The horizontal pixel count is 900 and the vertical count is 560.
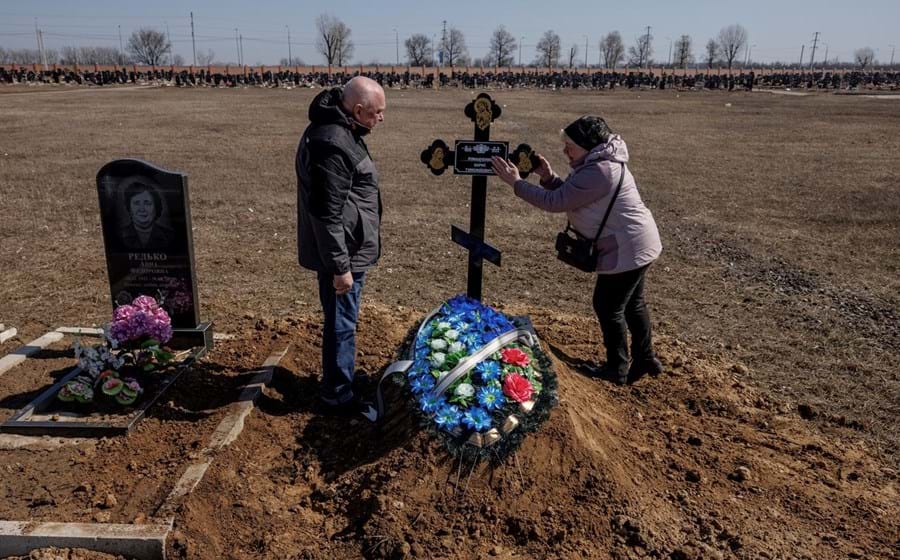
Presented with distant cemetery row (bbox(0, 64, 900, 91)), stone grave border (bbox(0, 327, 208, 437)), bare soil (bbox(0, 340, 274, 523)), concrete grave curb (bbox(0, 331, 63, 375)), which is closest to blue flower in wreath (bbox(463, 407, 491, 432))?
bare soil (bbox(0, 340, 274, 523))

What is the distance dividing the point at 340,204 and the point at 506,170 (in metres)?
1.08

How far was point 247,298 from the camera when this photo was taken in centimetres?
627

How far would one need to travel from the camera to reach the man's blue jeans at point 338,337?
12.4ft

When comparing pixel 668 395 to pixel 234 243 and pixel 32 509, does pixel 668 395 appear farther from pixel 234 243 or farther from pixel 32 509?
pixel 234 243

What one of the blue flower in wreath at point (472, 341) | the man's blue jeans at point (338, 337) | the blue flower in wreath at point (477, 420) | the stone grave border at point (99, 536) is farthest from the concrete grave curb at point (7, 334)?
the blue flower in wreath at point (477, 420)

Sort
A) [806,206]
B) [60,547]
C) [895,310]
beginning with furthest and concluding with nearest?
[806,206]
[895,310]
[60,547]

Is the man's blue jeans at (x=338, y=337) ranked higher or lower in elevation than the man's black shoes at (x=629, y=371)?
higher

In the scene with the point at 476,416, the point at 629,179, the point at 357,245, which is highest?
the point at 629,179

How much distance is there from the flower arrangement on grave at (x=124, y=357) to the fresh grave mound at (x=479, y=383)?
5.36ft

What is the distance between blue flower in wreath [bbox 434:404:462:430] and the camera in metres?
3.18

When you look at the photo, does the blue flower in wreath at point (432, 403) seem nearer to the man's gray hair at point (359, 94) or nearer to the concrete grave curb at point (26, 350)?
the man's gray hair at point (359, 94)

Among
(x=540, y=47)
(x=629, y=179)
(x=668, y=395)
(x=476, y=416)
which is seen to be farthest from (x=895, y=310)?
(x=540, y=47)

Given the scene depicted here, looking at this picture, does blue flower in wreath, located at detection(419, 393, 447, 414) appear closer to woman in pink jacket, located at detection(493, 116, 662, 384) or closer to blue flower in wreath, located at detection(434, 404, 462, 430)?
blue flower in wreath, located at detection(434, 404, 462, 430)

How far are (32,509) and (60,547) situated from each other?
41 cm
